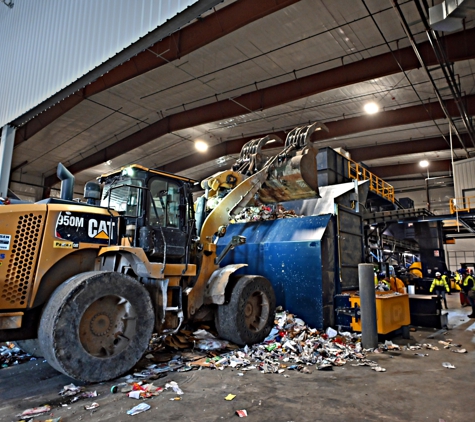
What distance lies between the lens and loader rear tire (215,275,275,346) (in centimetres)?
550

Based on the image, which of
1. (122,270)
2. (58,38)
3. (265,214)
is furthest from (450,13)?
(58,38)

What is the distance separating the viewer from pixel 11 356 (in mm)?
5102

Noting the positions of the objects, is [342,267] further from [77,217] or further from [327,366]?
[77,217]

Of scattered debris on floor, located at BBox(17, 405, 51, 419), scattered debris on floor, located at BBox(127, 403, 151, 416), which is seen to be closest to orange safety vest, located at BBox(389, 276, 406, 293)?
scattered debris on floor, located at BBox(127, 403, 151, 416)

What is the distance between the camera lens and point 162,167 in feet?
65.4

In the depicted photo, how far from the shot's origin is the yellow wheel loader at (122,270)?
145 inches

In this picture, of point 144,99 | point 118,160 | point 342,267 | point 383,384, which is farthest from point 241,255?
point 118,160

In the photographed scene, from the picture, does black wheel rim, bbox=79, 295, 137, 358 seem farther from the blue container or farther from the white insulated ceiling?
the white insulated ceiling

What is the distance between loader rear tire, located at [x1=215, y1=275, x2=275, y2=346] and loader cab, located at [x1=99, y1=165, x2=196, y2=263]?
3.67 ft

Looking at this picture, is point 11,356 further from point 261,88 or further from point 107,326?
point 261,88

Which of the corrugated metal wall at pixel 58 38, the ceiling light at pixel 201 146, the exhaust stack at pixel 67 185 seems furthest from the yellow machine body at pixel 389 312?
the ceiling light at pixel 201 146

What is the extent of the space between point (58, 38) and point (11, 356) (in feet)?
26.1

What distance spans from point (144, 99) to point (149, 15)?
6.84 m

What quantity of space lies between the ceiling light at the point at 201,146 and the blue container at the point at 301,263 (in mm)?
9737
